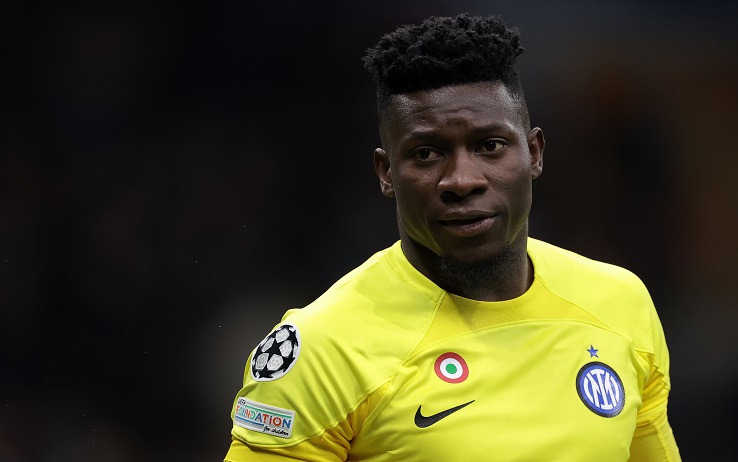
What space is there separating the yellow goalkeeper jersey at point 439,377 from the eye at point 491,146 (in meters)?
0.33

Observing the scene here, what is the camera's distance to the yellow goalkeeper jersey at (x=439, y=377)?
2.21m

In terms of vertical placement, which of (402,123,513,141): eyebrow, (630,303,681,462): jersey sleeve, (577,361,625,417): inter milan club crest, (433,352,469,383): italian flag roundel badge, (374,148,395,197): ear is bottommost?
(630,303,681,462): jersey sleeve

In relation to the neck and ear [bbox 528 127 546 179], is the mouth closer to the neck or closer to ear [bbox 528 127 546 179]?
the neck

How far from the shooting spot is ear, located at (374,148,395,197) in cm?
247

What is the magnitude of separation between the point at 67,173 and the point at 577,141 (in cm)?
211

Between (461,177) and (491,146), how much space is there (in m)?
0.13

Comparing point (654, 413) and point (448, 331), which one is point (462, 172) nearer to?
point (448, 331)

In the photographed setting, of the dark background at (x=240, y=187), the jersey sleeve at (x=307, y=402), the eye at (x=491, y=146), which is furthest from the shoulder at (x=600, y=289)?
the dark background at (x=240, y=187)

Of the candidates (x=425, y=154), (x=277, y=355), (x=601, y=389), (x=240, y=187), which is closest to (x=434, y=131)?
(x=425, y=154)

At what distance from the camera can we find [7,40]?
3.87 meters

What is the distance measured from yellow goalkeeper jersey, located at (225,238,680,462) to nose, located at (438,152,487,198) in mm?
267

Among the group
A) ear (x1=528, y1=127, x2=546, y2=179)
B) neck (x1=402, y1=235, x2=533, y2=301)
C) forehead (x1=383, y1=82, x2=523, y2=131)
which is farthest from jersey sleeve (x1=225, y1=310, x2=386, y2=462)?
ear (x1=528, y1=127, x2=546, y2=179)

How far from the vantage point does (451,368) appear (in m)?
2.29

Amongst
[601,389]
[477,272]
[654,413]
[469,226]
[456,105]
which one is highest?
[456,105]
